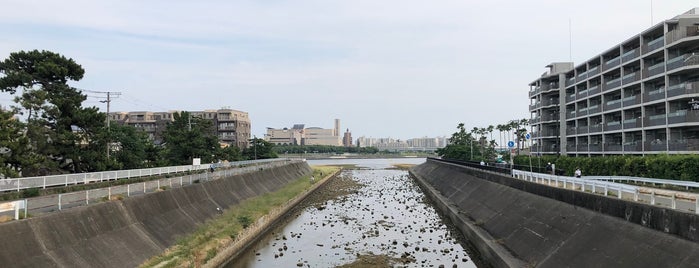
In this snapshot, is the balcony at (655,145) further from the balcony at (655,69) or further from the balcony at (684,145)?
the balcony at (655,69)

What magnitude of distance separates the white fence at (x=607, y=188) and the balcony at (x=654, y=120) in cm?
2251

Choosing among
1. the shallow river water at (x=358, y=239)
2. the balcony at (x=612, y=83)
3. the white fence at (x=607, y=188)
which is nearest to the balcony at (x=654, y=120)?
the balcony at (x=612, y=83)

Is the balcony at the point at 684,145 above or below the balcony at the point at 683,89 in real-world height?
below

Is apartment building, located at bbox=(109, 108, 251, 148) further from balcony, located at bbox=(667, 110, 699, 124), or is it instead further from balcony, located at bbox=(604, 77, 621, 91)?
balcony, located at bbox=(667, 110, 699, 124)

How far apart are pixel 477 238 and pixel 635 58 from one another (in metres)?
39.6

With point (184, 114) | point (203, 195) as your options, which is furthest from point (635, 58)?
point (184, 114)

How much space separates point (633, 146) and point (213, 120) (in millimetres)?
108722

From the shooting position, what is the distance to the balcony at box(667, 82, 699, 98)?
42844 mm

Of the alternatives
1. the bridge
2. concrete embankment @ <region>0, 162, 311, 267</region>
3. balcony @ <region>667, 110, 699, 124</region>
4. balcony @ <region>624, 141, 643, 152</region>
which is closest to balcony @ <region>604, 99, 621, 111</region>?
balcony @ <region>624, 141, 643, 152</region>

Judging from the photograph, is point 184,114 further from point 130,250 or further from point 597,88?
point 597,88

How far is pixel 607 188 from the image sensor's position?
21.1 metres

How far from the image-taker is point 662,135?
48.8 metres

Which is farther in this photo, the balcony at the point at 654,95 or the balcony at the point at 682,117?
the balcony at the point at 654,95

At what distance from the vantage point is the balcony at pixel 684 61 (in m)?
43.1
